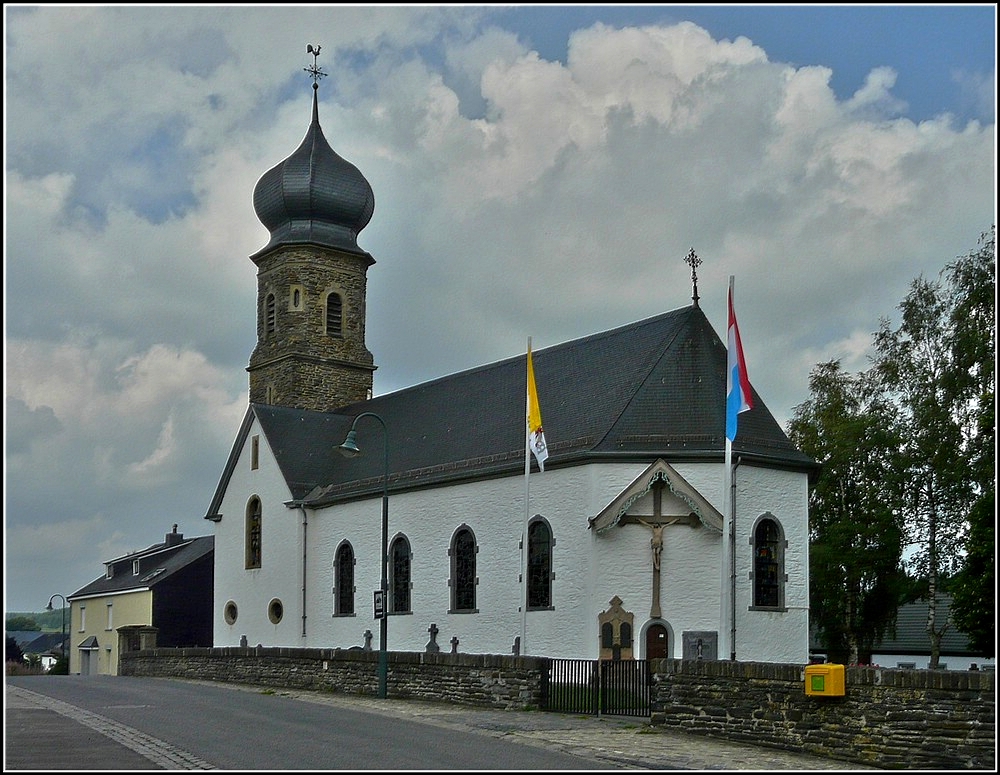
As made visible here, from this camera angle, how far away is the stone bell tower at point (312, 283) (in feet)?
152

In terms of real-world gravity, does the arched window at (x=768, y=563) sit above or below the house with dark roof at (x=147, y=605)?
above

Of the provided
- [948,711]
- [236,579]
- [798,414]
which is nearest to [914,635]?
[798,414]

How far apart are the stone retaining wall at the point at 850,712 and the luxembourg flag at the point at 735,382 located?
542 cm

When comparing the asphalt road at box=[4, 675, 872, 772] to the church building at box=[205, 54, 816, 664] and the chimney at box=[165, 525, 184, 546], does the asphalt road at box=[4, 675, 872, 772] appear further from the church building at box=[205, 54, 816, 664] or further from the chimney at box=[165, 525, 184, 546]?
the chimney at box=[165, 525, 184, 546]

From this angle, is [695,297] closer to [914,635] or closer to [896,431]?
[896,431]

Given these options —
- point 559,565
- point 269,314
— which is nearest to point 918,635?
point 559,565

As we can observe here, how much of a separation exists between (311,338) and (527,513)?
20739mm

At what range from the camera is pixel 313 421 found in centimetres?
4284

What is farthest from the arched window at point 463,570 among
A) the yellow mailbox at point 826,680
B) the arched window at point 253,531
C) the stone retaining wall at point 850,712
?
the yellow mailbox at point 826,680

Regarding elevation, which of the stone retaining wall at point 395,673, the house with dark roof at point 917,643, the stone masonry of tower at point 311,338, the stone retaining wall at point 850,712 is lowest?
the house with dark roof at point 917,643

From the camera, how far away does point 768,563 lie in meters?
30.0

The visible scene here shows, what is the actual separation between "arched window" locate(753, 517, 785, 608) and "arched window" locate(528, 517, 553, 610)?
15.3 ft

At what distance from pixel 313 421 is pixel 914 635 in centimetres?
2345

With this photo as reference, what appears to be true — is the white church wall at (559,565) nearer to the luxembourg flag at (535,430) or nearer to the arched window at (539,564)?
the arched window at (539,564)
